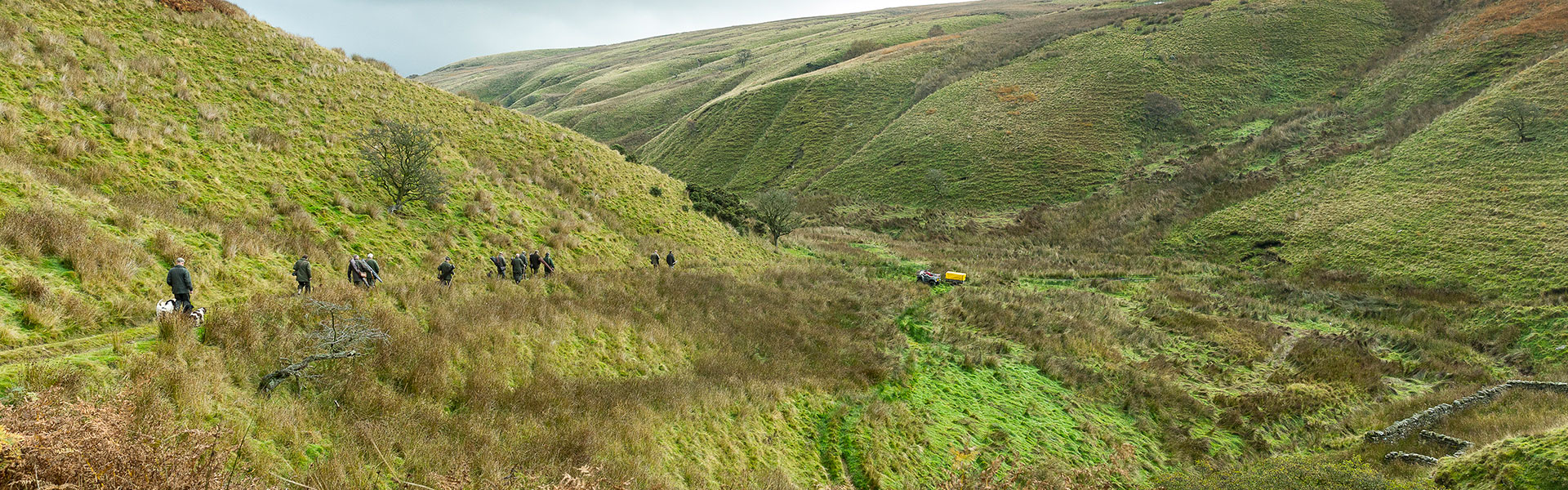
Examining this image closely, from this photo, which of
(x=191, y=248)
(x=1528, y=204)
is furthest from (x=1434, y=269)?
(x=191, y=248)

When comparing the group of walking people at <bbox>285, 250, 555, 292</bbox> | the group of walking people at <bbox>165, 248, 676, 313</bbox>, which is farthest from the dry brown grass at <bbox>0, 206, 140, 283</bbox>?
the group of walking people at <bbox>285, 250, 555, 292</bbox>

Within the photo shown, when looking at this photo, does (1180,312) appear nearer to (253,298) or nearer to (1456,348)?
(1456,348)

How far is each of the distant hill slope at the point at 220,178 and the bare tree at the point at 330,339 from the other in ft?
8.00

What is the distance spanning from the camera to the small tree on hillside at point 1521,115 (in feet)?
109

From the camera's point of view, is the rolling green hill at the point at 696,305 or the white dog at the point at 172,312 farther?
the white dog at the point at 172,312

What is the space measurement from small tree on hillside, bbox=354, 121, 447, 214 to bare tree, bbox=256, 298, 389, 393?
10685mm

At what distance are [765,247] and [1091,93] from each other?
150 feet

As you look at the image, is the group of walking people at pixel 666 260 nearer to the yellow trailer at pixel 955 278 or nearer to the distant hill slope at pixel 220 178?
the distant hill slope at pixel 220 178

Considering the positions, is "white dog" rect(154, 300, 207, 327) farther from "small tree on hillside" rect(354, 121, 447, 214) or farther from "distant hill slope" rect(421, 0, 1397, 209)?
"distant hill slope" rect(421, 0, 1397, 209)

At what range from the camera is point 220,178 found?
15016 millimetres

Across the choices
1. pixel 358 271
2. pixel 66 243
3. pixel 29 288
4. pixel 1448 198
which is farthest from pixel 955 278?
pixel 29 288

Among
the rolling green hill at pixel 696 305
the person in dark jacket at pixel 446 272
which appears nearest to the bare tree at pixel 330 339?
the rolling green hill at pixel 696 305

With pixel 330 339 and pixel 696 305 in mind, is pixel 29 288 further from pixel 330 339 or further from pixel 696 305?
pixel 696 305

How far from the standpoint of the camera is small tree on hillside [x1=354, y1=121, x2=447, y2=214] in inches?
738
